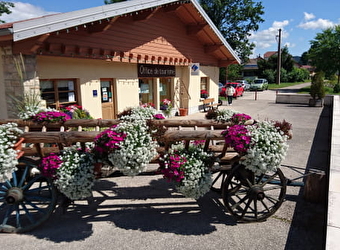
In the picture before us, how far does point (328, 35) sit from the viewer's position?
31797 millimetres

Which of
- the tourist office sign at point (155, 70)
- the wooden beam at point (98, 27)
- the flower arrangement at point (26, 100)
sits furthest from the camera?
the tourist office sign at point (155, 70)

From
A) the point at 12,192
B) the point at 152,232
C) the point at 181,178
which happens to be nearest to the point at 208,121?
the point at 181,178

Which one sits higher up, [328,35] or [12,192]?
[328,35]

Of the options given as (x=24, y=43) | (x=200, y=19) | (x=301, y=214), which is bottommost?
(x=301, y=214)

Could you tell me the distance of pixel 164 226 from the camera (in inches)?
154

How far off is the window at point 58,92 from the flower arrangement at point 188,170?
568 cm

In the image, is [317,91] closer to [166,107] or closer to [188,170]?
[166,107]

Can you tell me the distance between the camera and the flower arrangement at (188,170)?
3.55 meters

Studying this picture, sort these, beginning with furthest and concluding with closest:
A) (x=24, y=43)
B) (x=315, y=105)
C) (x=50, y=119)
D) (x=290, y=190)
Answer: (x=315, y=105)
(x=24, y=43)
(x=290, y=190)
(x=50, y=119)

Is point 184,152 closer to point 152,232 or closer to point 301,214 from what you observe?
point 152,232

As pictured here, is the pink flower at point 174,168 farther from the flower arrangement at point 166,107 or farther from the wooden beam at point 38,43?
the flower arrangement at point 166,107

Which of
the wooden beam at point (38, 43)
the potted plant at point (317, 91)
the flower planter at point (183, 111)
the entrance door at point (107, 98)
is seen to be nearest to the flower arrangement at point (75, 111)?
the entrance door at point (107, 98)

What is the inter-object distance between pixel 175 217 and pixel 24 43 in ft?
18.9

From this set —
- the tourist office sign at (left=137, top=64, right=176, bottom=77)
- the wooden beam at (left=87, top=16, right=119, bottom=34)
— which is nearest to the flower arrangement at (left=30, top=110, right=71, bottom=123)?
the wooden beam at (left=87, top=16, right=119, bottom=34)
